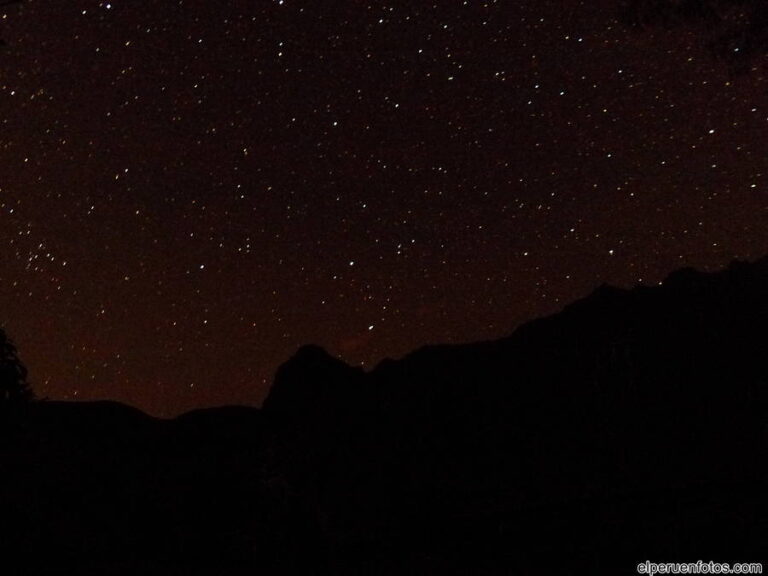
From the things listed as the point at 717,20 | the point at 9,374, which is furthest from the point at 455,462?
the point at 9,374

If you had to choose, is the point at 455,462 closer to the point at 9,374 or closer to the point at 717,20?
the point at 717,20

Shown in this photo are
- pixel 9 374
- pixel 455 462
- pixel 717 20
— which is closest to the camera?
pixel 9 374

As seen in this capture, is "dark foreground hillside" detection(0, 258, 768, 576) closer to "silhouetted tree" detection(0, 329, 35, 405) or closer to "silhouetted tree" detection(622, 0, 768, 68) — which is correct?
"silhouetted tree" detection(0, 329, 35, 405)

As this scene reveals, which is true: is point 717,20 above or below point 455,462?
above

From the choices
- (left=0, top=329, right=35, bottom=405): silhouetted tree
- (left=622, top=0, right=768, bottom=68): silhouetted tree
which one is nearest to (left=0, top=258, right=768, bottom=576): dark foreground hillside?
(left=0, top=329, right=35, bottom=405): silhouetted tree

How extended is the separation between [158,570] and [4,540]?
486 cm

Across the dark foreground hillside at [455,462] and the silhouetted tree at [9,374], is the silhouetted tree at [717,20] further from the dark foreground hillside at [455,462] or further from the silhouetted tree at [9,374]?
the silhouetted tree at [9,374]

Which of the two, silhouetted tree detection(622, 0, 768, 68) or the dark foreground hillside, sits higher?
silhouetted tree detection(622, 0, 768, 68)

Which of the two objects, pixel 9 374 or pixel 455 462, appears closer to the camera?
pixel 9 374

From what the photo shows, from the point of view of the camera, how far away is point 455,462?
24.1m

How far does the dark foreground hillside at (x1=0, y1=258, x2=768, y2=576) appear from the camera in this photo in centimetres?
599

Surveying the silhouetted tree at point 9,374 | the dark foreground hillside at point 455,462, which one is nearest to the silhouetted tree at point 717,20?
the dark foreground hillside at point 455,462

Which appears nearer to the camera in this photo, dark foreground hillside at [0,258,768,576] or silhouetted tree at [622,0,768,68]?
dark foreground hillside at [0,258,768,576]

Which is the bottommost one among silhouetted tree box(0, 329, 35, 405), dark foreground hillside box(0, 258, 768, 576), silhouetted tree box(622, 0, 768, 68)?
dark foreground hillside box(0, 258, 768, 576)
